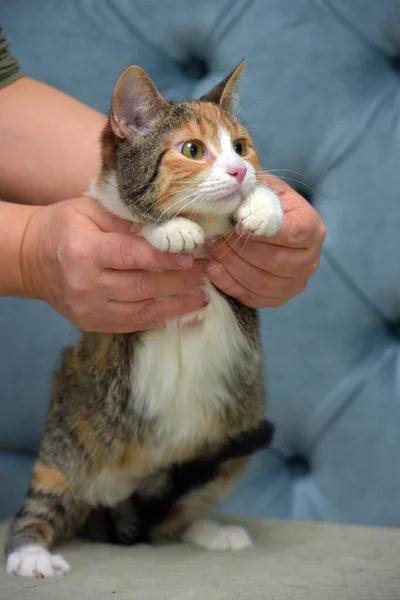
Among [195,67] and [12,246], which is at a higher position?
[195,67]

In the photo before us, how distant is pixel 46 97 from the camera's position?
131cm

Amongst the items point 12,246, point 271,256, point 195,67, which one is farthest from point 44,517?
point 195,67

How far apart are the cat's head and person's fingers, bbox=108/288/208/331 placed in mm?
102

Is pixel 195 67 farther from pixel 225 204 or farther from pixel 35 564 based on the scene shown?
pixel 35 564

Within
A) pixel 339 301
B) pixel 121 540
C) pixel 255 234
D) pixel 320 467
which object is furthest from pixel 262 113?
pixel 121 540

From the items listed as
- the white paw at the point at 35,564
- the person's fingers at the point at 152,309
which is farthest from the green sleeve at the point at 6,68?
the white paw at the point at 35,564

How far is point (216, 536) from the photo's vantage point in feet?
3.85

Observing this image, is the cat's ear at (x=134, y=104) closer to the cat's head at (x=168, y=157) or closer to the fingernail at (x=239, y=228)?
the cat's head at (x=168, y=157)

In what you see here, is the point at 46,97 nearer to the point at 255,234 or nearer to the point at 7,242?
the point at 7,242

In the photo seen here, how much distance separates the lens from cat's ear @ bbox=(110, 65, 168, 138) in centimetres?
100

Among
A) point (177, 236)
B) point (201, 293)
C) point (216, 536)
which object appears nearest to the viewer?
point (177, 236)

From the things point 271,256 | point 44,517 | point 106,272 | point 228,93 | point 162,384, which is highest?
point 228,93

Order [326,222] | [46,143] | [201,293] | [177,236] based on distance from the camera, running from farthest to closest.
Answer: [326,222] < [46,143] < [201,293] < [177,236]

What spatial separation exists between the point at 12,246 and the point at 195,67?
580 mm
